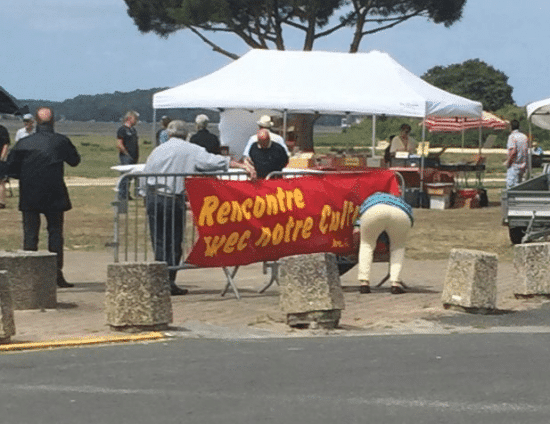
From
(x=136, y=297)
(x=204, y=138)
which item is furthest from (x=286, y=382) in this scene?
(x=204, y=138)

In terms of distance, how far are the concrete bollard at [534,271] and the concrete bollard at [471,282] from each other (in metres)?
1.17

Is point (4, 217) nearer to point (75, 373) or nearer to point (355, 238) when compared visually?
point (355, 238)

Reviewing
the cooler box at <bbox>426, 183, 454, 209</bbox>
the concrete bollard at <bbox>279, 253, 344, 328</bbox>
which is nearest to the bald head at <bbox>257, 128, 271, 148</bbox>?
the concrete bollard at <bbox>279, 253, 344, 328</bbox>

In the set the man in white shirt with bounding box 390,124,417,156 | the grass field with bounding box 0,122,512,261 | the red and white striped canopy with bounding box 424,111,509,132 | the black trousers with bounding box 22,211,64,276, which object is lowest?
the grass field with bounding box 0,122,512,261

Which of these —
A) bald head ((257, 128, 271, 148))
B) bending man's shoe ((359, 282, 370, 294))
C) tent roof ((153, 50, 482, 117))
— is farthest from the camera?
tent roof ((153, 50, 482, 117))

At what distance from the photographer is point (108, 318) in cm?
1245

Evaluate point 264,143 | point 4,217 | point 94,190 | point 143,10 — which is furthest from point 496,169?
Result: point 264,143

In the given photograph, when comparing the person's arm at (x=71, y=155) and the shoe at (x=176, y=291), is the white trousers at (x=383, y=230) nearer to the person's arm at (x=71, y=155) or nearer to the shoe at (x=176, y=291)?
the shoe at (x=176, y=291)

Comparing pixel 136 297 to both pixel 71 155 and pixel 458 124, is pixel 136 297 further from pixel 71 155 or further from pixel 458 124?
pixel 458 124

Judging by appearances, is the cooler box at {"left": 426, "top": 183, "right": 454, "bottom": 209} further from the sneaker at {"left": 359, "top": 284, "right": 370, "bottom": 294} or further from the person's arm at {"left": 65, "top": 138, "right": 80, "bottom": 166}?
the person's arm at {"left": 65, "top": 138, "right": 80, "bottom": 166}

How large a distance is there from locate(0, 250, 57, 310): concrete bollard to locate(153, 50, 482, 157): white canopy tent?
14.7 metres

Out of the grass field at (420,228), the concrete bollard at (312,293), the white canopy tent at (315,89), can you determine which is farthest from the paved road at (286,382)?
the white canopy tent at (315,89)

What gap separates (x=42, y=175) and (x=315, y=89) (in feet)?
48.6

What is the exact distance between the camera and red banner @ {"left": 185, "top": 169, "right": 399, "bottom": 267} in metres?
15.2
